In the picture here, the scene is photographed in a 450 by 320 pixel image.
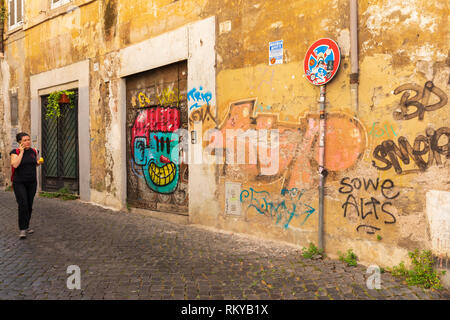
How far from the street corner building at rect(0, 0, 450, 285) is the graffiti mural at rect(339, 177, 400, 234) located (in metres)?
0.02

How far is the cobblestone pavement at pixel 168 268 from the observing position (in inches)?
143

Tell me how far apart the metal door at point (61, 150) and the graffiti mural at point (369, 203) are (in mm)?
7579

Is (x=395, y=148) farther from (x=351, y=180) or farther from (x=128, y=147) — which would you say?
(x=128, y=147)

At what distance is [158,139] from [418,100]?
4.97 metres

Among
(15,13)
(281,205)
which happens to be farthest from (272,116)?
(15,13)

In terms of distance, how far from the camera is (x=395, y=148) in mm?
4211

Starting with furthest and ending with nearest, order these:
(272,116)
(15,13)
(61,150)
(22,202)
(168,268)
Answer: (15,13) < (61,150) < (22,202) < (272,116) < (168,268)

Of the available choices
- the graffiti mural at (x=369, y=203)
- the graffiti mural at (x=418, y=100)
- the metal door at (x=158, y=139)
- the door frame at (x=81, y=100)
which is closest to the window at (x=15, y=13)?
the door frame at (x=81, y=100)

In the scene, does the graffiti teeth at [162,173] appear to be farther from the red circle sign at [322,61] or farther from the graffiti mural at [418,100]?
the graffiti mural at [418,100]

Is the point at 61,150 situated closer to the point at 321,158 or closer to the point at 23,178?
the point at 23,178

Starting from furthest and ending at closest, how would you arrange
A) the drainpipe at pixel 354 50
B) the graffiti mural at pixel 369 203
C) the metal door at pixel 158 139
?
the metal door at pixel 158 139 → the drainpipe at pixel 354 50 → the graffiti mural at pixel 369 203

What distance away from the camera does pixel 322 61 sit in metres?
4.74

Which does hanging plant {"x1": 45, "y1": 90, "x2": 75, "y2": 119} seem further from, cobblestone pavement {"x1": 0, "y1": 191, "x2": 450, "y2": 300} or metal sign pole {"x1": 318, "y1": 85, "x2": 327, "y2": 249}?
metal sign pole {"x1": 318, "y1": 85, "x2": 327, "y2": 249}

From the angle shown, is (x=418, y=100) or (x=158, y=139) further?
(x=158, y=139)
